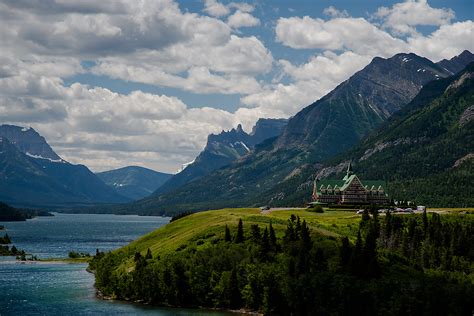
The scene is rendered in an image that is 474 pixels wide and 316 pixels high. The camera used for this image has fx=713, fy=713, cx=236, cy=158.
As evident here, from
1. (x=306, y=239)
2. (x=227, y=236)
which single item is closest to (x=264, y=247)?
(x=306, y=239)

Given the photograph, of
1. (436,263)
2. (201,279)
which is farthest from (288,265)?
(436,263)

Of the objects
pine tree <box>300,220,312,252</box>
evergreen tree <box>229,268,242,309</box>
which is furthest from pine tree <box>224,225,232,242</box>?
evergreen tree <box>229,268,242,309</box>

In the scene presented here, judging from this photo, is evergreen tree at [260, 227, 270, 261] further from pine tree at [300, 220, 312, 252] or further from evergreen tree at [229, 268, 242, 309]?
evergreen tree at [229, 268, 242, 309]

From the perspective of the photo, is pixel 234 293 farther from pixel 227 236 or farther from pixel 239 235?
pixel 227 236

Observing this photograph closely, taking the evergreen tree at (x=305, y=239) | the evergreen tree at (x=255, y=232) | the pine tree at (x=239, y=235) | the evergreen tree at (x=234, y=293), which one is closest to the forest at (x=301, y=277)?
the pine tree at (x=239, y=235)

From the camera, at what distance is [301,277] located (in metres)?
151

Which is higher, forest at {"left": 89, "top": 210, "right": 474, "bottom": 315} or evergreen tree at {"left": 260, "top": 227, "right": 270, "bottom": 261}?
evergreen tree at {"left": 260, "top": 227, "right": 270, "bottom": 261}

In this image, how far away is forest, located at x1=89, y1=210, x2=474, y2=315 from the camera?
143250 mm

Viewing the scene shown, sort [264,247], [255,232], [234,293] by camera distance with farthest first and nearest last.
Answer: [255,232] < [264,247] < [234,293]

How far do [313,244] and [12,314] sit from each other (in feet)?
235

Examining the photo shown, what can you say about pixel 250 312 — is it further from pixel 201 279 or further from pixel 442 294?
pixel 442 294

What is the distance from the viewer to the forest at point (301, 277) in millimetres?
143250

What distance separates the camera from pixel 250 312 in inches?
6181

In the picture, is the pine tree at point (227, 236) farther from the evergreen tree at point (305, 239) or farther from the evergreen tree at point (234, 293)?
the evergreen tree at point (234, 293)
